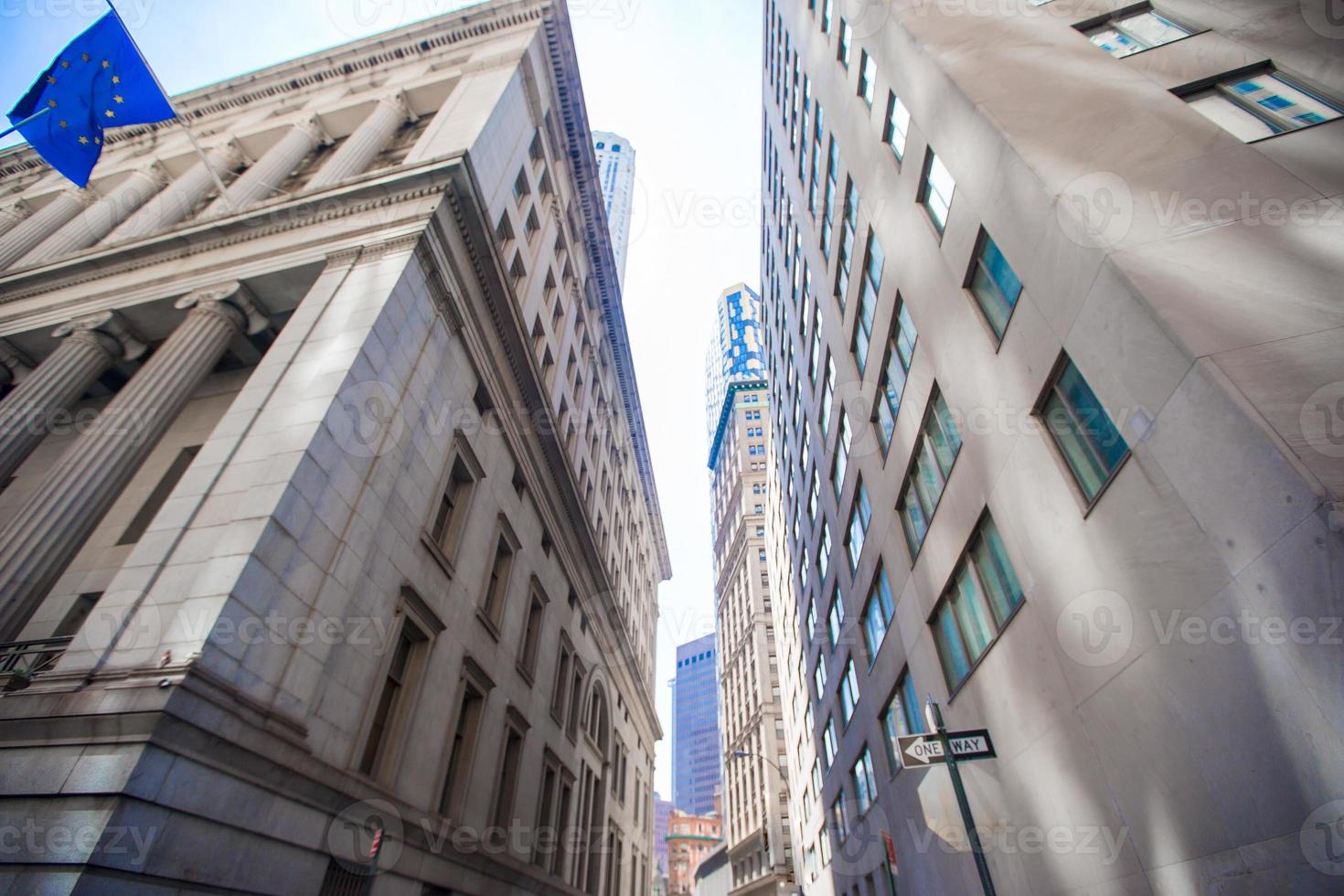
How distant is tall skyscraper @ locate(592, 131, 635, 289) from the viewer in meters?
152

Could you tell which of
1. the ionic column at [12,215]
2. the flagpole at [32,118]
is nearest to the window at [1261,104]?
the flagpole at [32,118]

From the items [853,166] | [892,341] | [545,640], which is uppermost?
[853,166]

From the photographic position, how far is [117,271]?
729 inches

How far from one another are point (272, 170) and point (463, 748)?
22586 millimetres

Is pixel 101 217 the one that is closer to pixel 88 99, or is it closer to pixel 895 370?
pixel 88 99

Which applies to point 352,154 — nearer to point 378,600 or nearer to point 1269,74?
point 378,600

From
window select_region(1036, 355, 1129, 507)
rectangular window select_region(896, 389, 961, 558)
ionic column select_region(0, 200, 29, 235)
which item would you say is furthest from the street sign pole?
ionic column select_region(0, 200, 29, 235)

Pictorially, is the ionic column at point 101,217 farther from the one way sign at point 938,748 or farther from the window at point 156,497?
the one way sign at point 938,748

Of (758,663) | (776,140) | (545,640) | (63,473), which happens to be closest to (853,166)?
(776,140)

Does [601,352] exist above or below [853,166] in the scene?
above

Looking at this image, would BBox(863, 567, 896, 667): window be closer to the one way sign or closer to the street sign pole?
the one way sign

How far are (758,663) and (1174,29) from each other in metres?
66.4

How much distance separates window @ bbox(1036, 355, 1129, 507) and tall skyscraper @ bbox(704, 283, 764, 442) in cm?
10729

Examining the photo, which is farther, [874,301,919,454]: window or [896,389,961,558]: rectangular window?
[874,301,919,454]: window
